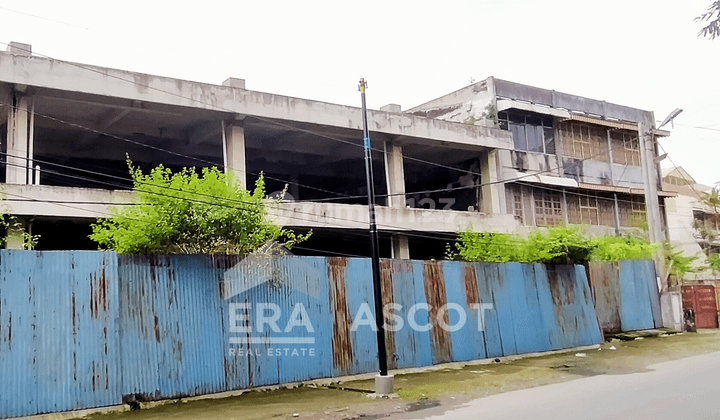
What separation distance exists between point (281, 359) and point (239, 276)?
184 cm

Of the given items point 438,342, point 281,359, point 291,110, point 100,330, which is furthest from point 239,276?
point 291,110

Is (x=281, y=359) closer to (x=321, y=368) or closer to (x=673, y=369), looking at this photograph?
(x=321, y=368)

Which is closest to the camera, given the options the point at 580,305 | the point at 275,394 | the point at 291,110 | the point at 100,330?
the point at 100,330

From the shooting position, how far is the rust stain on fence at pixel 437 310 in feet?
51.6

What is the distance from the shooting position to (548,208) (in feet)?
104

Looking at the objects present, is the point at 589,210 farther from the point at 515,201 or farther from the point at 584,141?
the point at 515,201

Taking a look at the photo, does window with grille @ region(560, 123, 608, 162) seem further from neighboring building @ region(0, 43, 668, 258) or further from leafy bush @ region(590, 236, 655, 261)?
leafy bush @ region(590, 236, 655, 261)

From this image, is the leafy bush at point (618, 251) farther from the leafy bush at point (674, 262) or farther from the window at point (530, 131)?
the window at point (530, 131)

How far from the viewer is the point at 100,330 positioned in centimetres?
1069

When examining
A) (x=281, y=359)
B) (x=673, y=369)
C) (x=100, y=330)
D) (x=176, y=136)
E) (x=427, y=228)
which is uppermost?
(x=176, y=136)

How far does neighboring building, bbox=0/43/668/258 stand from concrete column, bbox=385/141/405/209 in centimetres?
5

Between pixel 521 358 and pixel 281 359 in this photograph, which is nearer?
pixel 281 359

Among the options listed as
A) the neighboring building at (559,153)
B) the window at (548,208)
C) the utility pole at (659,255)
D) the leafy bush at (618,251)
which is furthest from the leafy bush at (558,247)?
the window at (548,208)
